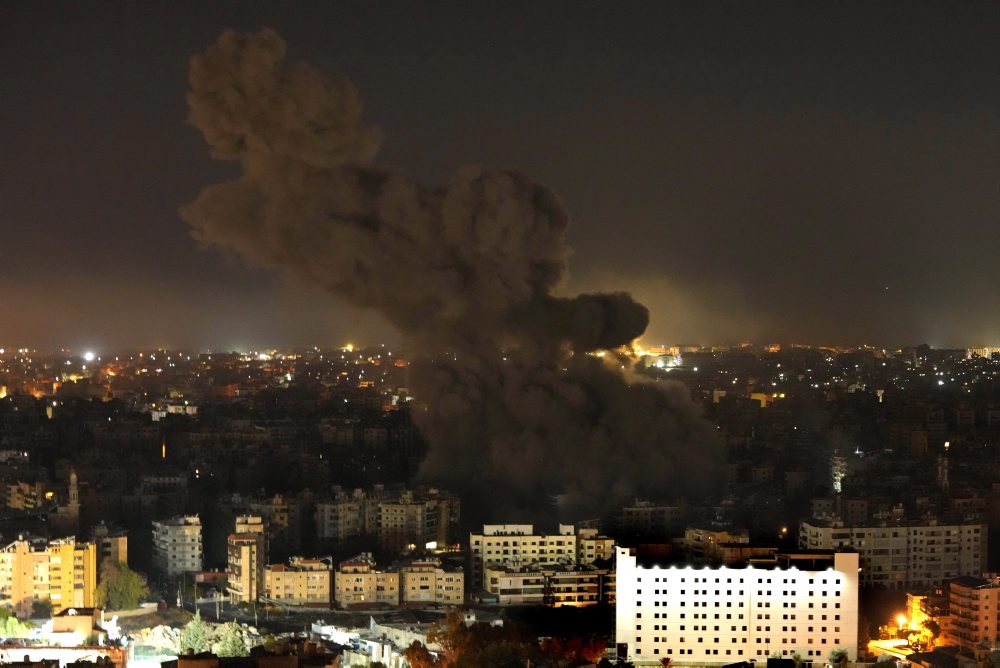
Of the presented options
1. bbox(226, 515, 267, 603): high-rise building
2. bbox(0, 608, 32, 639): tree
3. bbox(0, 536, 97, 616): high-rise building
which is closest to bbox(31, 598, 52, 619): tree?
bbox(0, 536, 97, 616): high-rise building

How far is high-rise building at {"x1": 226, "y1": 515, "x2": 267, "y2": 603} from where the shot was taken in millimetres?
12648

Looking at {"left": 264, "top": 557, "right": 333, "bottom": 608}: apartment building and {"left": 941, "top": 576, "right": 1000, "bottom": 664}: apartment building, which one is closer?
{"left": 941, "top": 576, "right": 1000, "bottom": 664}: apartment building

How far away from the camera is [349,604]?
40.7 ft

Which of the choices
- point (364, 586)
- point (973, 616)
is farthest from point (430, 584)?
point (973, 616)

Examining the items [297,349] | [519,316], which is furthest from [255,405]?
[519,316]

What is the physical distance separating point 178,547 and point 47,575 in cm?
144

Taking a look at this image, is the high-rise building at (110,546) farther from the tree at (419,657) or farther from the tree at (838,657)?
the tree at (838,657)

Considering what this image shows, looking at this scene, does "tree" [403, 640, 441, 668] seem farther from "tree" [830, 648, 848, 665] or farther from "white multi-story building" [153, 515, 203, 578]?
"white multi-story building" [153, 515, 203, 578]

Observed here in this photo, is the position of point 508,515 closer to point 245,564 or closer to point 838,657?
point 245,564

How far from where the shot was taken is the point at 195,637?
10539mm

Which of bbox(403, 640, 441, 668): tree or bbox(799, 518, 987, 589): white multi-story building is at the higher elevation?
bbox(799, 518, 987, 589): white multi-story building

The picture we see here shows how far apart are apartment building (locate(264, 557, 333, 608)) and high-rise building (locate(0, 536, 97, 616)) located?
118 centimetres

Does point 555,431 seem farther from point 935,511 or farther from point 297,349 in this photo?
point 297,349

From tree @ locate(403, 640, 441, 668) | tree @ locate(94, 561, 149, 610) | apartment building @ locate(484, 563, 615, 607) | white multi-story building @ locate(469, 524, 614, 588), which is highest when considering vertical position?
white multi-story building @ locate(469, 524, 614, 588)
